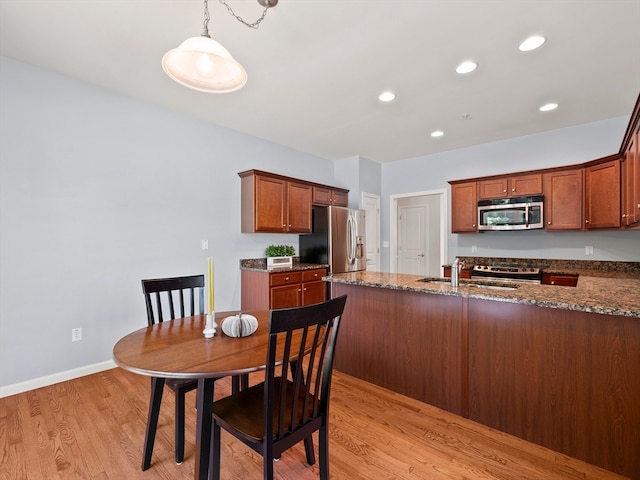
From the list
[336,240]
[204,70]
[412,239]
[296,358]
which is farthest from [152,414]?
[412,239]

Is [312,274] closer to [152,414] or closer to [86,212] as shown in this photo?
[86,212]

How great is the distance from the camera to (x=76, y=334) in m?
2.80

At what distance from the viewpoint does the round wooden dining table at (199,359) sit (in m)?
1.18

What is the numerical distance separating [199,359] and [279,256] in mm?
3032

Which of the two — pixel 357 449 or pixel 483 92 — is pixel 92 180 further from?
pixel 483 92

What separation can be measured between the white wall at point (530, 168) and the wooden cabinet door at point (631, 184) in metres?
0.71

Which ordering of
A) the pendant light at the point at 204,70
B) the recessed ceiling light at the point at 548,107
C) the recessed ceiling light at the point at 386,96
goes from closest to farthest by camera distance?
1. the pendant light at the point at 204,70
2. the recessed ceiling light at the point at 386,96
3. the recessed ceiling light at the point at 548,107

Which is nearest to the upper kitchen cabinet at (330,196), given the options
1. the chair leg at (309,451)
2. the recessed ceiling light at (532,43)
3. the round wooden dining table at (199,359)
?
the recessed ceiling light at (532,43)

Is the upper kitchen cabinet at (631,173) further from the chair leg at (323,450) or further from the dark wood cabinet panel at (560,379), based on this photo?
the chair leg at (323,450)

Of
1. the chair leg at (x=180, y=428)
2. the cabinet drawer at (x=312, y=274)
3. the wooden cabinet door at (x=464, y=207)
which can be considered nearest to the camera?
the chair leg at (x=180, y=428)

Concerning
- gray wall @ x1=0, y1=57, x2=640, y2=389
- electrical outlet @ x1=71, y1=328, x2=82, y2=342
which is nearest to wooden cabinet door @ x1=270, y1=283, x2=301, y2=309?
gray wall @ x1=0, y1=57, x2=640, y2=389

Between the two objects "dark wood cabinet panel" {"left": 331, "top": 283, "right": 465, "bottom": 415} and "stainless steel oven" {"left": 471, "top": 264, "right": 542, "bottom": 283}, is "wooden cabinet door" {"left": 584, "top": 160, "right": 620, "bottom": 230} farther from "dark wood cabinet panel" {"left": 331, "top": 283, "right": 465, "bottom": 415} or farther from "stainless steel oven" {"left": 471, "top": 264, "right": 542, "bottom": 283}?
"dark wood cabinet panel" {"left": 331, "top": 283, "right": 465, "bottom": 415}

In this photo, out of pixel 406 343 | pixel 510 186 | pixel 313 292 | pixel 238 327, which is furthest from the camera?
pixel 313 292

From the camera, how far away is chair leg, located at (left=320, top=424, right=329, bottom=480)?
1.43m
